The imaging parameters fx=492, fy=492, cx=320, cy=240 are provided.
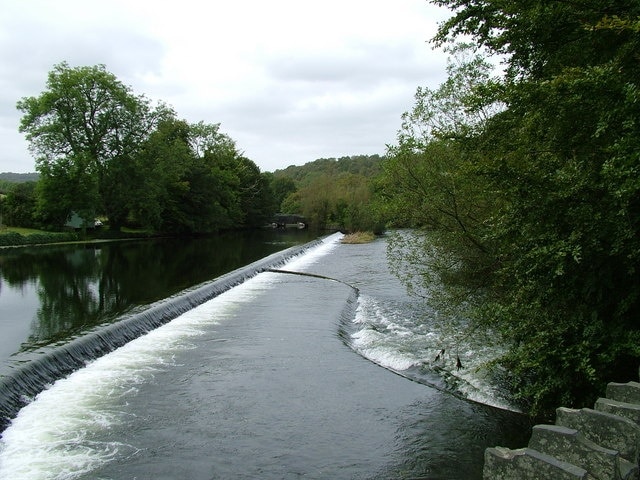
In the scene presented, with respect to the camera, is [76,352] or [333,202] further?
[333,202]

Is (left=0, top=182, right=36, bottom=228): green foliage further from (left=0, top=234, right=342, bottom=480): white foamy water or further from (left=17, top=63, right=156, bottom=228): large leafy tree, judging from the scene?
(left=0, top=234, right=342, bottom=480): white foamy water

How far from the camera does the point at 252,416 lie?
288 inches

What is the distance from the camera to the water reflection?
40.1 feet

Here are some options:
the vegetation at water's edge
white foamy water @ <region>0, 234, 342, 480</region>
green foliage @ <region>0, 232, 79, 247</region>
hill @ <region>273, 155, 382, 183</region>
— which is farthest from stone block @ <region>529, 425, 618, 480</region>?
hill @ <region>273, 155, 382, 183</region>

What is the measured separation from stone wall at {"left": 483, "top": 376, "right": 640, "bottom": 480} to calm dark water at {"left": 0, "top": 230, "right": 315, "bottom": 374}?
846 cm

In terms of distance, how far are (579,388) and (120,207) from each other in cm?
4257

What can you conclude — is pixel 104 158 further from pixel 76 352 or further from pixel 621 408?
pixel 621 408

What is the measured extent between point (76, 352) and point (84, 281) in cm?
1066

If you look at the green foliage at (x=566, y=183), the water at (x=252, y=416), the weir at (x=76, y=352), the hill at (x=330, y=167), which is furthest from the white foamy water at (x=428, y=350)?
the hill at (x=330, y=167)

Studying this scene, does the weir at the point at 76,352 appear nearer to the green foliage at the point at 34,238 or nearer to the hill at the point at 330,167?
the green foliage at the point at 34,238

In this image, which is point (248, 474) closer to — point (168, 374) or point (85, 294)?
point (168, 374)

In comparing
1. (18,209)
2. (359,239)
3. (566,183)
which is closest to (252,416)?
(566,183)

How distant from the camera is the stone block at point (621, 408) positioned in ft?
13.2

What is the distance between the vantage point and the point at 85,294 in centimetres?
1644
